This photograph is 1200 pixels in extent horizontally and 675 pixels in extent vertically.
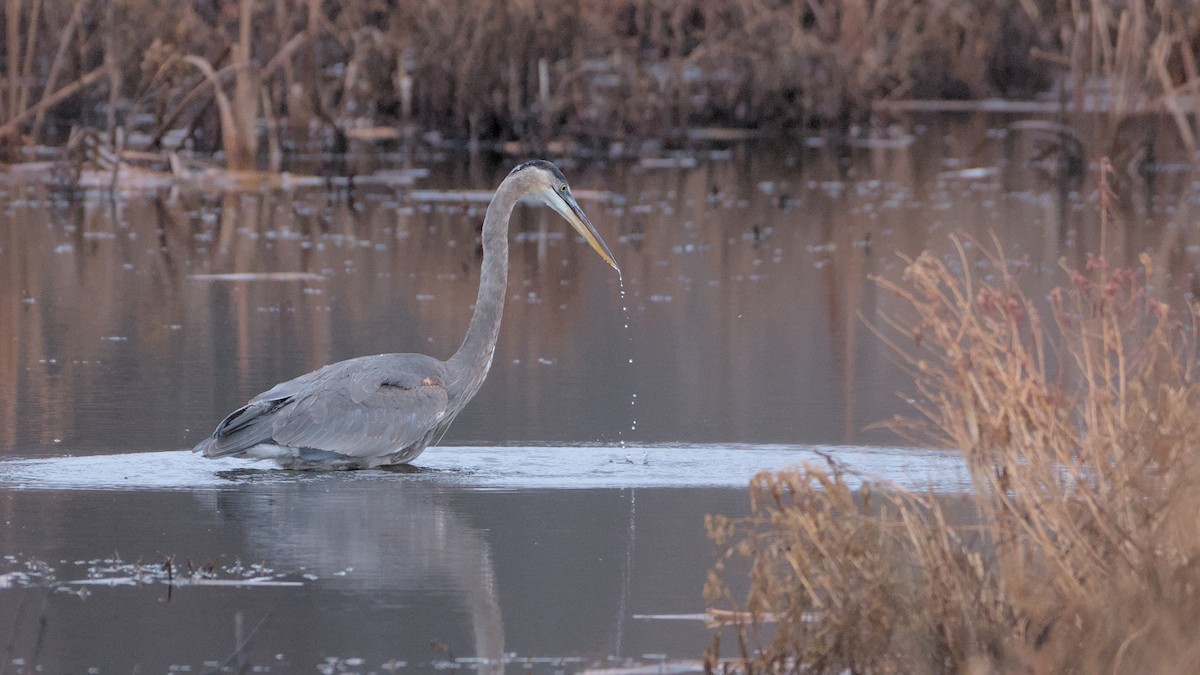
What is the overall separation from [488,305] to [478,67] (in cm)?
1295

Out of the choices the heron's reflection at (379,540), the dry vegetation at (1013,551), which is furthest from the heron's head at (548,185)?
the dry vegetation at (1013,551)

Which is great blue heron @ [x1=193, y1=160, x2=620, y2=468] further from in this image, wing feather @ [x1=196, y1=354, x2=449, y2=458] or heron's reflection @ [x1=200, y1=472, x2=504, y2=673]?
heron's reflection @ [x1=200, y1=472, x2=504, y2=673]

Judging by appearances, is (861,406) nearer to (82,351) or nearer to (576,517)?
(576,517)

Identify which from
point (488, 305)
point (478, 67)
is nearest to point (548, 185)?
point (488, 305)

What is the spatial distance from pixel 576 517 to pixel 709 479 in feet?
2.59

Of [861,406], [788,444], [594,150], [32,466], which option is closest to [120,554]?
[32,466]

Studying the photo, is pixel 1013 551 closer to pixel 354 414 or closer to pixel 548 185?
pixel 354 414

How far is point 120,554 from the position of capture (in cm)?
620

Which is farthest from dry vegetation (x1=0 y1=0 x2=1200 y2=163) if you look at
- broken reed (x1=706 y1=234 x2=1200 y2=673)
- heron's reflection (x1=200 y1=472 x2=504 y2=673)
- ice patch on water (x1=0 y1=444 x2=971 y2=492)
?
broken reed (x1=706 y1=234 x2=1200 y2=673)

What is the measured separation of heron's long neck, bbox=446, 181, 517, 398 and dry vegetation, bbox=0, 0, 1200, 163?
8.85 metres

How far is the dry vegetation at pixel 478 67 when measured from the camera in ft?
59.2

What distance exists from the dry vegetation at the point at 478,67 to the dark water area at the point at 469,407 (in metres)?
1.32

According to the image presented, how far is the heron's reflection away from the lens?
18.8ft

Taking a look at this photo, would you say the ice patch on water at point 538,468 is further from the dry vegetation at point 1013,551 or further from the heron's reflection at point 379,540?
the dry vegetation at point 1013,551
